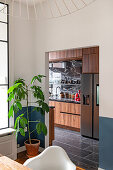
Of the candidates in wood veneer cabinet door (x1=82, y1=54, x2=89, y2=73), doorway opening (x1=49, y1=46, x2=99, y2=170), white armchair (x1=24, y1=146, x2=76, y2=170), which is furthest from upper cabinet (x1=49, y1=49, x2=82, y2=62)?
white armchair (x1=24, y1=146, x2=76, y2=170)

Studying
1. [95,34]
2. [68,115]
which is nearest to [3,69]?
[95,34]

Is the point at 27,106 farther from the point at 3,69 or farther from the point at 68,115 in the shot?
the point at 68,115

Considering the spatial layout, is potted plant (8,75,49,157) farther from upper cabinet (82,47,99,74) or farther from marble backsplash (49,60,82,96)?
marble backsplash (49,60,82,96)

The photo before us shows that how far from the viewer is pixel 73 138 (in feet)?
15.5

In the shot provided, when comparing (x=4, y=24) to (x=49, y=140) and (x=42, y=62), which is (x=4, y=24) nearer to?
(x=42, y=62)

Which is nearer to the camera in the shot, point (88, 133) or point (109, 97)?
point (109, 97)

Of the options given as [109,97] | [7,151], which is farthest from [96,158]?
[7,151]

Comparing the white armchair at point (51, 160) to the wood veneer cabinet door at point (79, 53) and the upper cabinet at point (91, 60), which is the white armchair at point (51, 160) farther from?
the wood veneer cabinet door at point (79, 53)

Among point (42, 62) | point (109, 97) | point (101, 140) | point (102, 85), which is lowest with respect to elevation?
point (101, 140)

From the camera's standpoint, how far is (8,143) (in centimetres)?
329

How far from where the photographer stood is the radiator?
3.20 m

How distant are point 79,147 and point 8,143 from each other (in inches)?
63.4

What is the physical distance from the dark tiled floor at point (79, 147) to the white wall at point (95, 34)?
1055mm

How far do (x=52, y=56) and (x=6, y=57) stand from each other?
2.71 m
